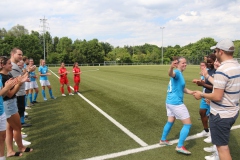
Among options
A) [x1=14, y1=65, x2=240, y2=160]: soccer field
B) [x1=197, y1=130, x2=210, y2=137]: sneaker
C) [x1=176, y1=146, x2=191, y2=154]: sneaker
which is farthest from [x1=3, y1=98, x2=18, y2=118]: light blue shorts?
[x1=197, y1=130, x2=210, y2=137]: sneaker

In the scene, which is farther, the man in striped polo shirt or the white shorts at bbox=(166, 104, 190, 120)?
the white shorts at bbox=(166, 104, 190, 120)

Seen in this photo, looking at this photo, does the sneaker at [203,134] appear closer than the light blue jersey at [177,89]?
No

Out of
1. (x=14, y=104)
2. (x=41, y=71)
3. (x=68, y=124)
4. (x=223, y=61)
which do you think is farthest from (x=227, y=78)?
(x=41, y=71)

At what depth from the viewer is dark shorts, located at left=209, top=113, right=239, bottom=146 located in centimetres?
329

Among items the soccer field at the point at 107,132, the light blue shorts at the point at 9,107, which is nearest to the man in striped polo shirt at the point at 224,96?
the soccer field at the point at 107,132

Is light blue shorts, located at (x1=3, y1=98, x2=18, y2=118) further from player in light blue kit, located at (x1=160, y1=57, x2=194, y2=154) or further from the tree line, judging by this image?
the tree line

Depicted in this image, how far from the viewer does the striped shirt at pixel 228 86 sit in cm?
318

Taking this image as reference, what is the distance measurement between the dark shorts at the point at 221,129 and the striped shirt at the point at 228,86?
0.07 m

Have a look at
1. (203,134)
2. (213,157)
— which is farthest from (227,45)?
(203,134)

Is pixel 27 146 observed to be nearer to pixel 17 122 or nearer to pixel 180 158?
pixel 17 122

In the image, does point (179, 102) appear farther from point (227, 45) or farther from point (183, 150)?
point (227, 45)

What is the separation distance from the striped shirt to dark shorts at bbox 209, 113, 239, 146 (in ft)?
0.21

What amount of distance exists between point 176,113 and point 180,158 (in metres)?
0.96

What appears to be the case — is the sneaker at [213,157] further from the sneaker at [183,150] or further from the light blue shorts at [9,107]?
the light blue shorts at [9,107]
